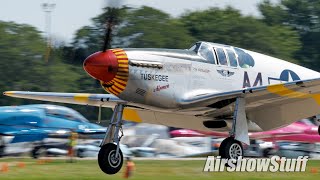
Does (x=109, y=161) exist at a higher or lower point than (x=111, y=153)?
lower

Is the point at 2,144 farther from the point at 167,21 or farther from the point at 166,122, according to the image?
the point at 167,21

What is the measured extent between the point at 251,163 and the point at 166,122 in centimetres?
327

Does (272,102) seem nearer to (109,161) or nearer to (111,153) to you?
(111,153)

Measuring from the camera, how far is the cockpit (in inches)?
695

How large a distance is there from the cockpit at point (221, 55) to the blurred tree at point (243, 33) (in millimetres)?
45589

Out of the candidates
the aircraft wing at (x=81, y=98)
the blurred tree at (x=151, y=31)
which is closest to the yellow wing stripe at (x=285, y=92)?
the aircraft wing at (x=81, y=98)

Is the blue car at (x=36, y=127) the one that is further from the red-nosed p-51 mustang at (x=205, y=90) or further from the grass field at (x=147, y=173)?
the red-nosed p-51 mustang at (x=205, y=90)

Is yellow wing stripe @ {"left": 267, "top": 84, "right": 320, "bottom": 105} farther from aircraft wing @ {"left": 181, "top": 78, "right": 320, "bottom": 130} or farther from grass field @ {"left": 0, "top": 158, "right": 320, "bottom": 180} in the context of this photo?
grass field @ {"left": 0, "top": 158, "right": 320, "bottom": 180}

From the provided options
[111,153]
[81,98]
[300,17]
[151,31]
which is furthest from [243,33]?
[111,153]

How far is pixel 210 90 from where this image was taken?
58.0 feet

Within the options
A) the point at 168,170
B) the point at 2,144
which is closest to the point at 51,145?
the point at 2,144

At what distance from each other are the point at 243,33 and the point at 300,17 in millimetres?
14285

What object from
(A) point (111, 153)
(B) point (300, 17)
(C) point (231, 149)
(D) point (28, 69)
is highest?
(B) point (300, 17)

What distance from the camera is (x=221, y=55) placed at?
1783 cm
